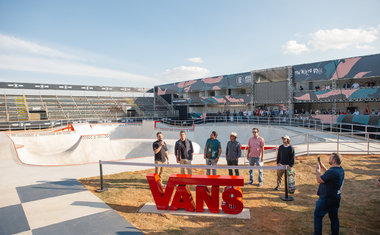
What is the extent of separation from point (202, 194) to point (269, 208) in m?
1.79

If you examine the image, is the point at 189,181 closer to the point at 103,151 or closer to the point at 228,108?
the point at 103,151

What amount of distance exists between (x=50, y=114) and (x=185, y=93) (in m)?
23.2

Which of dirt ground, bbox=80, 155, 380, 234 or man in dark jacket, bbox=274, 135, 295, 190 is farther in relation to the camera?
man in dark jacket, bbox=274, 135, 295, 190

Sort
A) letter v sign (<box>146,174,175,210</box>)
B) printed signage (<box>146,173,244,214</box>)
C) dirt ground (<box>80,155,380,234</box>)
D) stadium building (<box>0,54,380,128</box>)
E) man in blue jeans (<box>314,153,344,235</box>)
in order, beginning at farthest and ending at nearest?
stadium building (<box>0,54,380,128</box>) < letter v sign (<box>146,174,175,210</box>) < printed signage (<box>146,173,244,214</box>) < dirt ground (<box>80,155,380,234</box>) < man in blue jeans (<box>314,153,344,235</box>)

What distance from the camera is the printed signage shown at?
5050 millimetres

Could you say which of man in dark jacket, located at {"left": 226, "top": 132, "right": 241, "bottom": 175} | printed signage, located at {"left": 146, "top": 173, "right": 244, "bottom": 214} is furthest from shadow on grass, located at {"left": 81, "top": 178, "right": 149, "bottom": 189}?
man in dark jacket, located at {"left": 226, "top": 132, "right": 241, "bottom": 175}

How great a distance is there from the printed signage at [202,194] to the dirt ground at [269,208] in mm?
275

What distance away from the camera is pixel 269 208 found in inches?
215

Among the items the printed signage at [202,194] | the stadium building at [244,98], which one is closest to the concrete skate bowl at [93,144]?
the stadium building at [244,98]

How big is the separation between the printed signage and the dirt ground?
275 mm

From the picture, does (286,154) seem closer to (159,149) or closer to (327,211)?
(327,211)

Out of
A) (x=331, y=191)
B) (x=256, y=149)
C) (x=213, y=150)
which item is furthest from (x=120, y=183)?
(x=331, y=191)

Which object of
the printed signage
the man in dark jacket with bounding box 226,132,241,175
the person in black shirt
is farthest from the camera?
the person in black shirt

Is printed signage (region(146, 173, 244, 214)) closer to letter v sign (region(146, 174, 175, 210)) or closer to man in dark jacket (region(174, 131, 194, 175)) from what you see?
letter v sign (region(146, 174, 175, 210))
